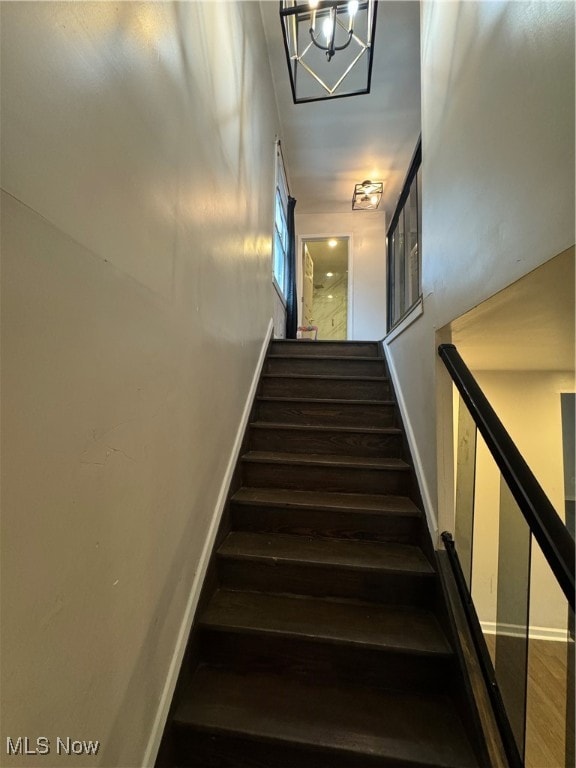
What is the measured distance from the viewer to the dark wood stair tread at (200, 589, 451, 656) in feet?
3.73

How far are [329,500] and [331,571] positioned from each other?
0.35 metres

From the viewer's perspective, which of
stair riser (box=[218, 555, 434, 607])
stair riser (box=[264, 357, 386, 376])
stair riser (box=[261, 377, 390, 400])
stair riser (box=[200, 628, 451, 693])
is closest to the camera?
stair riser (box=[200, 628, 451, 693])

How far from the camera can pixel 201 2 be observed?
1.32 metres

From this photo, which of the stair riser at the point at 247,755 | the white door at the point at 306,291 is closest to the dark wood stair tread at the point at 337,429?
the stair riser at the point at 247,755

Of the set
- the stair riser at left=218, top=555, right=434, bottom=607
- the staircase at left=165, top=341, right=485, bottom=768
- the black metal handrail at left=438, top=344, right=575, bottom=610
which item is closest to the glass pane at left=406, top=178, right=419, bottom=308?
the staircase at left=165, top=341, right=485, bottom=768

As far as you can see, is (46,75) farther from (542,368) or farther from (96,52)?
(542,368)

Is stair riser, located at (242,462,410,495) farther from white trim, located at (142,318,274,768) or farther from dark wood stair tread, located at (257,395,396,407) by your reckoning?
dark wood stair tread, located at (257,395,396,407)

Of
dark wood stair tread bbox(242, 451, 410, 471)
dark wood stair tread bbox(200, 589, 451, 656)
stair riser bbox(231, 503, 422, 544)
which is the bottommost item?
dark wood stair tread bbox(200, 589, 451, 656)

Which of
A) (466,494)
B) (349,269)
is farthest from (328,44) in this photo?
(349,269)

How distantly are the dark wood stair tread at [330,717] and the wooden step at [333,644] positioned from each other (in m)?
0.04

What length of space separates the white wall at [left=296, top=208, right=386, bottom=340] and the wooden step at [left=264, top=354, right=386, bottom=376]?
2.45 metres

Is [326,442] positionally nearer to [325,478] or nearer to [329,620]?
[325,478]

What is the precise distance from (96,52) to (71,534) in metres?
1.02

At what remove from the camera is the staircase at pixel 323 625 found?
0.97 meters
